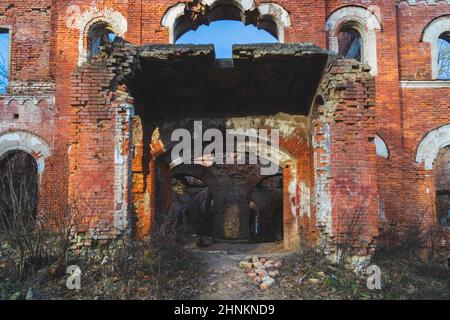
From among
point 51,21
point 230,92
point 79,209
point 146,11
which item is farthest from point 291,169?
point 51,21

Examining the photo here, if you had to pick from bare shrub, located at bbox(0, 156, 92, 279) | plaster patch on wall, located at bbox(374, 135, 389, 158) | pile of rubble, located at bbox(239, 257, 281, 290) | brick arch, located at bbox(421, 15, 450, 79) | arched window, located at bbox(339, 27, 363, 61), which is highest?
arched window, located at bbox(339, 27, 363, 61)

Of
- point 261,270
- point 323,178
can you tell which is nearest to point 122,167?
point 261,270

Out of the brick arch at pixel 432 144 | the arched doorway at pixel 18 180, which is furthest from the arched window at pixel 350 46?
the arched doorway at pixel 18 180

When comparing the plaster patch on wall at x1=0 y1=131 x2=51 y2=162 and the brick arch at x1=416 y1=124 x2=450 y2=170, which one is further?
the plaster patch on wall at x1=0 y1=131 x2=51 y2=162

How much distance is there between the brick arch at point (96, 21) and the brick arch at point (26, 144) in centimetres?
269

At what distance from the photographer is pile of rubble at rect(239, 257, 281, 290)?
721 cm

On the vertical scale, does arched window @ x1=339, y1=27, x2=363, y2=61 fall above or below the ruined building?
Result: above

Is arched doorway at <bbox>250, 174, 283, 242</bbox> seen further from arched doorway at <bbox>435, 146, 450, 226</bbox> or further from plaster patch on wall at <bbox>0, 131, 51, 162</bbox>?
plaster patch on wall at <bbox>0, 131, 51, 162</bbox>

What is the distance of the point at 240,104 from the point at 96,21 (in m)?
4.99

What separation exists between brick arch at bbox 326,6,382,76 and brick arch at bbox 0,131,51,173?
811cm

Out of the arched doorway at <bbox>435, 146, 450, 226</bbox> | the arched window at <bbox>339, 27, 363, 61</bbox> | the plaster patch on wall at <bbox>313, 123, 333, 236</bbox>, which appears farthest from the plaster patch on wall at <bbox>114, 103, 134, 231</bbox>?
the arched doorway at <bbox>435, 146, 450, 226</bbox>
